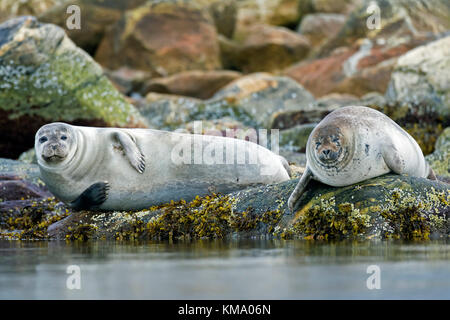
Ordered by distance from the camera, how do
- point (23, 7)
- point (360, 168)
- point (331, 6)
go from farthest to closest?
point (331, 6) < point (23, 7) < point (360, 168)

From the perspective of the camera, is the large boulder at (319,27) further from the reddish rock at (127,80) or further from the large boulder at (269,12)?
the reddish rock at (127,80)

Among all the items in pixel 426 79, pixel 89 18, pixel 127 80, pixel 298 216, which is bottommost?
pixel 298 216

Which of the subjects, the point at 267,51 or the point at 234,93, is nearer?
the point at 234,93

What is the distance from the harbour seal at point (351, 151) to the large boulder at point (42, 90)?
27.1 ft

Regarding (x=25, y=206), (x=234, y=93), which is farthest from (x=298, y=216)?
(x=234, y=93)

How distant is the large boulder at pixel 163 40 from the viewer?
3139 centimetres

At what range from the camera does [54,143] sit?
8.88 metres

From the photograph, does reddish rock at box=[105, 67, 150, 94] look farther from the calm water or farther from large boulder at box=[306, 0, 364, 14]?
the calm water

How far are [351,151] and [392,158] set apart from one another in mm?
398

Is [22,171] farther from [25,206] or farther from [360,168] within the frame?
[360,168]

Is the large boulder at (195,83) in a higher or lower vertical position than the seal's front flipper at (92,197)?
higher

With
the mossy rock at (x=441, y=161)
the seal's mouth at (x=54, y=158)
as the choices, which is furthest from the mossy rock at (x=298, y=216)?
the mossy rock at (x=441, y=161)

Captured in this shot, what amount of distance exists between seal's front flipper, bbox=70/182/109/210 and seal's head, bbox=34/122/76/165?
17.7 inches
